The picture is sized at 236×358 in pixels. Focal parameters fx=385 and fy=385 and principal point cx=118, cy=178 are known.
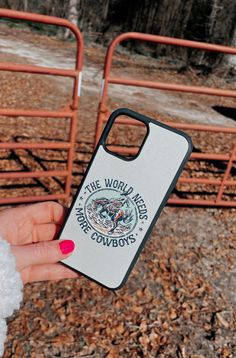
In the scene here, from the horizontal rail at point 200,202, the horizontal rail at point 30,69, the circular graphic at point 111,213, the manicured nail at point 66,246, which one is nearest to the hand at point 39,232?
the manicured nail at point 66,246

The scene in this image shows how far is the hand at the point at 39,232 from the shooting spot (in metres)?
1.42

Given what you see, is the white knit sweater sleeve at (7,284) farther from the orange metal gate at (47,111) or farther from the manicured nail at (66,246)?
the orange metal gate at (47,111)

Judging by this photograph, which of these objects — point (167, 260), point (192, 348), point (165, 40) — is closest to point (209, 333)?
point (192, 348)

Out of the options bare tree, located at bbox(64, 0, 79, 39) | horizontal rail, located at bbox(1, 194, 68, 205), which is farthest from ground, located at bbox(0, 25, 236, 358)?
bare tree, located at bbox(64, 0, 79, 39)

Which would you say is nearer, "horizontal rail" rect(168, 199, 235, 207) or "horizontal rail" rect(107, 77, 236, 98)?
"horizontal rail" rect(107, 77, 236, 98)

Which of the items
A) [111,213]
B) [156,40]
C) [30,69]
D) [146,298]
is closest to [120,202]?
[111,213]

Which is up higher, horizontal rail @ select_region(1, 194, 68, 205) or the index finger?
the index finger

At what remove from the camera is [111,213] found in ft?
4.47

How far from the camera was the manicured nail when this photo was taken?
4.60 feet

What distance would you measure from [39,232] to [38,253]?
0.29m

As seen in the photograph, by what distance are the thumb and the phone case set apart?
4.4 inches

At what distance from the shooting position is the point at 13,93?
255 inches

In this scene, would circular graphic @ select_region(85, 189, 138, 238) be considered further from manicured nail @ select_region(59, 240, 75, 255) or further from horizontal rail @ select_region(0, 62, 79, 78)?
horizontal rail @ select_region(0, 62, 79, 78)

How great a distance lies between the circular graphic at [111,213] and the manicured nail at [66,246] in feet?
0.38
